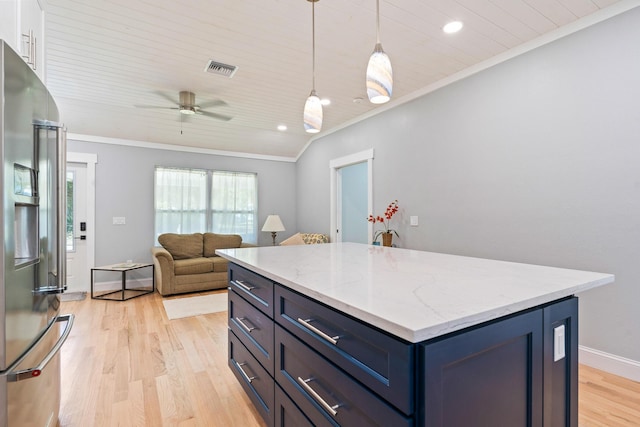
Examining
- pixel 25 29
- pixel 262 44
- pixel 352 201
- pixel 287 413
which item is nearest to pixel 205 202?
pixel 352 201

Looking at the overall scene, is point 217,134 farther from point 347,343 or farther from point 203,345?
point 347,343

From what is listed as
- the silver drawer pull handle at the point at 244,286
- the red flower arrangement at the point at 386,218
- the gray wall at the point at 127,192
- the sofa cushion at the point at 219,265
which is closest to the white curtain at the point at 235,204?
the gray wall at the point at 127,192

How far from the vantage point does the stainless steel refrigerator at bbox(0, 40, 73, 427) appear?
1.05 metres

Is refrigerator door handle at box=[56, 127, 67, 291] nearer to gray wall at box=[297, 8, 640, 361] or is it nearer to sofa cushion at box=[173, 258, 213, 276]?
gray wall at box=[297, 8, 640, 361]

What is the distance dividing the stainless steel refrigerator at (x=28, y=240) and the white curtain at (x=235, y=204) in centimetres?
420

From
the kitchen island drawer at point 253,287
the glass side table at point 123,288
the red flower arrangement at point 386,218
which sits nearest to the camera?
the kitchen island drawer at point 253,287

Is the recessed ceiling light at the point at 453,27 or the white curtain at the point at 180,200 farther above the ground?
the recessed ceiling light at the point at 453,27

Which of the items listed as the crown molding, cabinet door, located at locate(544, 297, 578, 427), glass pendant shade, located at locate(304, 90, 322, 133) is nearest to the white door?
the crown molding

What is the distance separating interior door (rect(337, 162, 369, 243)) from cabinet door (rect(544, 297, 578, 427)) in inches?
148

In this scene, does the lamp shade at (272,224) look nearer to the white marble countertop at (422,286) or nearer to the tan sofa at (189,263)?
the tan sofa at (189,263)

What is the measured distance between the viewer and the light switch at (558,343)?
3.69 ft

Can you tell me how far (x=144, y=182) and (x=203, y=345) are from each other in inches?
135

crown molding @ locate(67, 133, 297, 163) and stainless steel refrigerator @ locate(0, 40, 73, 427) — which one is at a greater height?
crown molding @ locate(67, 133, 297, 163)

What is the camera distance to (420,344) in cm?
78
